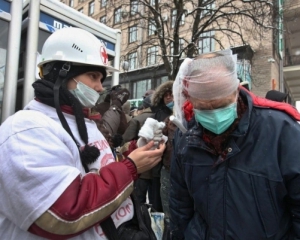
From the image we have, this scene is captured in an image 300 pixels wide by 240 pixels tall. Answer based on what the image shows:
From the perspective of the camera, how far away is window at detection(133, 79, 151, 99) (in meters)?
21.3

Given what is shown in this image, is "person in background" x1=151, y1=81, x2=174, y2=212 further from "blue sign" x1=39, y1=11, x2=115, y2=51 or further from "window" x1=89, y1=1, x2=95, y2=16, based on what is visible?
"window" x1=89, y1=1, x2=95, y2=16

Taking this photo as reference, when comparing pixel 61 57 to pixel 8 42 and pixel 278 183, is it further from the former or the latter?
pixel 8 42

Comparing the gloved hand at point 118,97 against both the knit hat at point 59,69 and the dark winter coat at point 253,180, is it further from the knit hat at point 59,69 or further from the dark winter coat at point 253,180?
the dark winter coat at point 253,180

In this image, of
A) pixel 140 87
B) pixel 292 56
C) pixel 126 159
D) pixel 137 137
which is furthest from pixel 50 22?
pixel 292 56

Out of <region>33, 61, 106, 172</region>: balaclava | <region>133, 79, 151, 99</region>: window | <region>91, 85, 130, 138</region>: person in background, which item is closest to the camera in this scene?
<region>33, 61, 106, 172</region>: balaclava

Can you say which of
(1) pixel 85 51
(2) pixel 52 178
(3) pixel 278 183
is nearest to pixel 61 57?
(1) pixel 85 51

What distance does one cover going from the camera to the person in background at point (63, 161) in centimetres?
108

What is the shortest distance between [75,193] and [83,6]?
104ft

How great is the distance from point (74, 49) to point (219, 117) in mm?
828

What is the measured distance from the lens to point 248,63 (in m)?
14.7

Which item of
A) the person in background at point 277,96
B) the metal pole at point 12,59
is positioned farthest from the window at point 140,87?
the metal pole at point 12,59

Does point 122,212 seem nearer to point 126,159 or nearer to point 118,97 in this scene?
point 126,159

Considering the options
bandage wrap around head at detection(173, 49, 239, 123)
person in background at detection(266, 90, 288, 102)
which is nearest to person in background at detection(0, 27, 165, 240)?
bandage wrap around head at detection(173, 49, 239, 123)

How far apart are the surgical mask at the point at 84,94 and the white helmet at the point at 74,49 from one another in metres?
0.13
